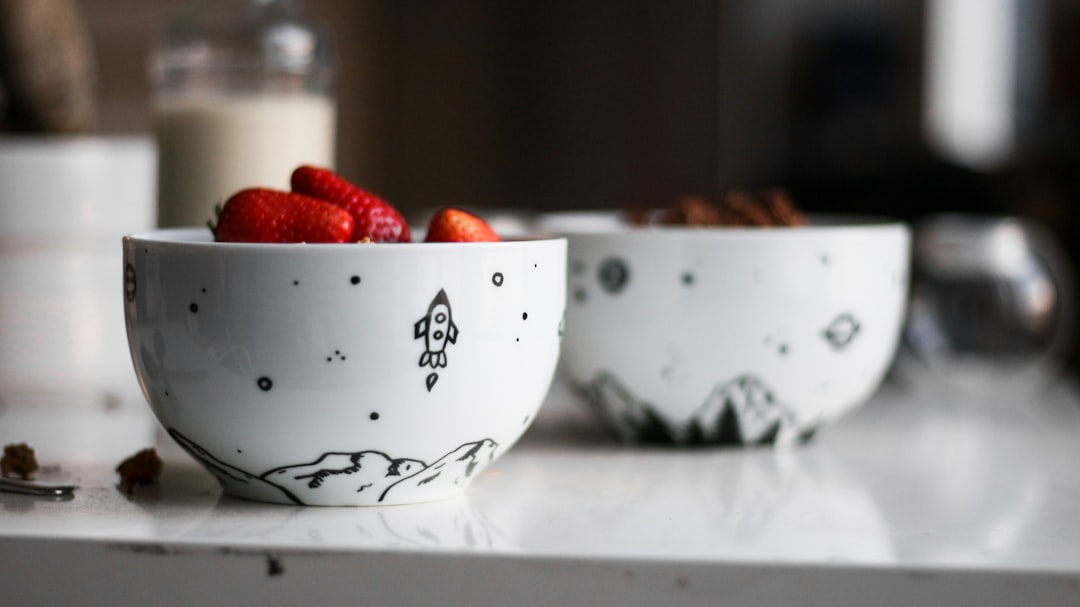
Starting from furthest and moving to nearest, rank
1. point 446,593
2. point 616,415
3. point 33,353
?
point 33,353, point 616,415, point 446,593

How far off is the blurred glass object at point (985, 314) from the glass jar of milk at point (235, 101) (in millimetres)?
525

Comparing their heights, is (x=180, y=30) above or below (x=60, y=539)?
above

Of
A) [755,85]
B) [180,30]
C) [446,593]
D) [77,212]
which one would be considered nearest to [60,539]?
[446,593]

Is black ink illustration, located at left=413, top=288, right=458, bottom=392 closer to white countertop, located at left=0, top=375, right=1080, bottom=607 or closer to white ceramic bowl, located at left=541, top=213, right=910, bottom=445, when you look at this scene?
white countertop, located at left=0, top=375, right=1080, bottom=607

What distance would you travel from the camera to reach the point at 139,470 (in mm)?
556

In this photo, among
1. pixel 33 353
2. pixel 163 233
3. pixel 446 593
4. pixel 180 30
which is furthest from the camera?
pixel 180 30

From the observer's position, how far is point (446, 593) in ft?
1.45

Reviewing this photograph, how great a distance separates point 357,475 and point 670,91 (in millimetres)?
3143

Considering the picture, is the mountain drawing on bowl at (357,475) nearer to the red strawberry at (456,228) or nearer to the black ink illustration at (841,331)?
the red strawberry at (456,228)

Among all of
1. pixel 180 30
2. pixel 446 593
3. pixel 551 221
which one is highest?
pixel 180 30

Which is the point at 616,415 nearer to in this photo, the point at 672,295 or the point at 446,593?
the point at 672,295

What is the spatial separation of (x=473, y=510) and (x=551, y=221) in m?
0.28

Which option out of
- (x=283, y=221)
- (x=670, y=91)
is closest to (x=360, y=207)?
(x=283, y=221)

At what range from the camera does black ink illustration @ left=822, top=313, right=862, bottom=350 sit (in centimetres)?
65
